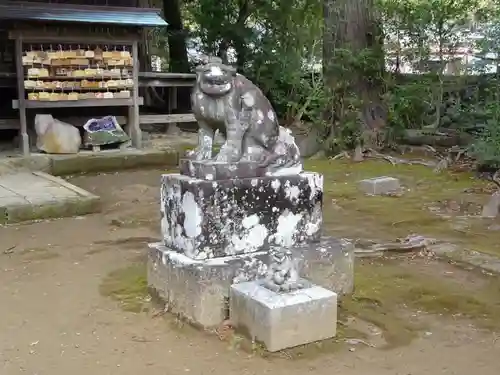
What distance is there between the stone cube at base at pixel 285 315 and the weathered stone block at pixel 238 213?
1.36ft

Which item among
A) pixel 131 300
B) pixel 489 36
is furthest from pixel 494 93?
pixel 131 300

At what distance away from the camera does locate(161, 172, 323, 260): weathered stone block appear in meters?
4.14

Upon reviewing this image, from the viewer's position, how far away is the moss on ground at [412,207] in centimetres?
643

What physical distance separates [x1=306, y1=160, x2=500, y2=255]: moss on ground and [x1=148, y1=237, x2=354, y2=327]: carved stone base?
175cm

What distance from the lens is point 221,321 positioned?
4.07 m

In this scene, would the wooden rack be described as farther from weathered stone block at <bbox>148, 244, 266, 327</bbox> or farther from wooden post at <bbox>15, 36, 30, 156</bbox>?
weathered stone block at <bbox>148, 244, 266, 327</bbox>

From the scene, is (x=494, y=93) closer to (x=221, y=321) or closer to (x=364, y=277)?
(x=364, y=277)

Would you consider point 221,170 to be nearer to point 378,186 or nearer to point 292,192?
point 292,192

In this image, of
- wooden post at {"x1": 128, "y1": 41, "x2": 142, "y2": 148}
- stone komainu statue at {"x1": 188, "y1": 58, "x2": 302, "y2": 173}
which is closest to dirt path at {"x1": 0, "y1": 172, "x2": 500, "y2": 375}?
stone komainu statue at {"x1": 188, "y1": 58, "x2": 302, "y2": 173}

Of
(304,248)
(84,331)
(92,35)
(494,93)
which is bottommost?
(84,331)

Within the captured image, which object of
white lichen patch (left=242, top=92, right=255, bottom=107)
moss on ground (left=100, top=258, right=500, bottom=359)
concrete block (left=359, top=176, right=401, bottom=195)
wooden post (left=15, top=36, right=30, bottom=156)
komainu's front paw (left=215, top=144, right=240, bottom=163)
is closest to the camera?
moss on ground (left=100, top=258, right=500, bottom=359)

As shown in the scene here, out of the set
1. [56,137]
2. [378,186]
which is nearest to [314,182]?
[378,186]

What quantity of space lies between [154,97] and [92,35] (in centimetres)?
490

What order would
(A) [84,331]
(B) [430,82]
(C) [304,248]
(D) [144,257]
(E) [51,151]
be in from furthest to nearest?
(B) [430,82]
(E) [51,151]
(D) [144,257]
(C) [304,248]
(A) [84,331]
